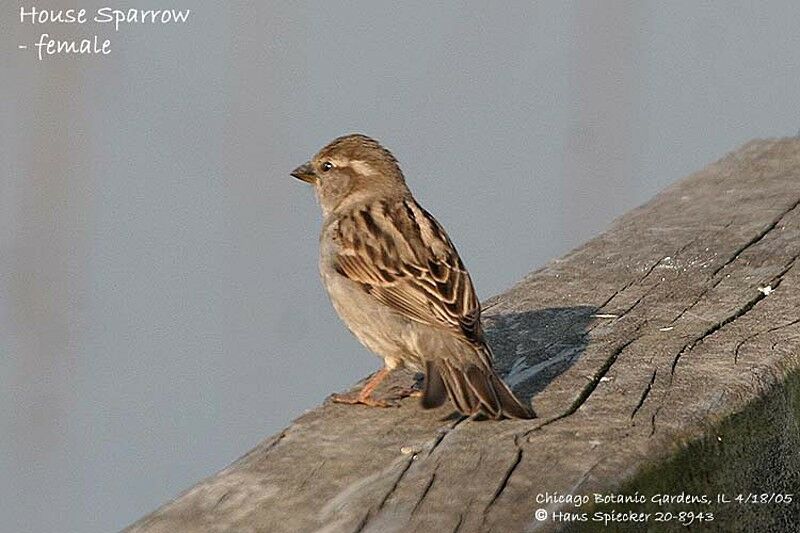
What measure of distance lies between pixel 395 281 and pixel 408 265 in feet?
0.20

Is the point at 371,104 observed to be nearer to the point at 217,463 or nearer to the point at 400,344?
the point at 217,463

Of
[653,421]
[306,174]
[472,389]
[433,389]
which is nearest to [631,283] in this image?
[433,389]

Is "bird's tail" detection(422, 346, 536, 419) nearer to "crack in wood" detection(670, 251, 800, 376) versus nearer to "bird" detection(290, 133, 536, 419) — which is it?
"bird" detection(290, 133, 536, 419)

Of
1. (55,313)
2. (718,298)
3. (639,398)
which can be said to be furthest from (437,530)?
(55,313)

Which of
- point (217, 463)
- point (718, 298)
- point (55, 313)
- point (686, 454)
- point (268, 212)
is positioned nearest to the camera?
point (686, 454)

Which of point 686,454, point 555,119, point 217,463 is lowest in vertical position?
point 217,463

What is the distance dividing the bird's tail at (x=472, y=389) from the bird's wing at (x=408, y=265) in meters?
0.10

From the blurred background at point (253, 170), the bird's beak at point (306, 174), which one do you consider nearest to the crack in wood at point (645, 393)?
the bird's beak at point (306, 174)

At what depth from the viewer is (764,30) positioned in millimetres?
7184

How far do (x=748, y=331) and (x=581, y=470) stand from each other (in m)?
0.91

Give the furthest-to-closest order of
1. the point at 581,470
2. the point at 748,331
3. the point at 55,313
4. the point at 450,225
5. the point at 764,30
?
the point at 764,30, the point at 450,225, the point at 55,313, the point at 748,331, the point at 581,470

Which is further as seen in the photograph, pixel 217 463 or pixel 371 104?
pixel 371 104

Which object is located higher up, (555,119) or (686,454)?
(555,119)

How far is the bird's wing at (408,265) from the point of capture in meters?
3.15
